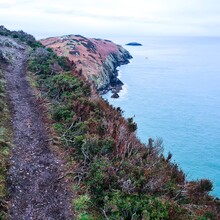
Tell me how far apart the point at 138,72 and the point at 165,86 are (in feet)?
60.3

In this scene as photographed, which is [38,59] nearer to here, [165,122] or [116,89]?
[165,122]

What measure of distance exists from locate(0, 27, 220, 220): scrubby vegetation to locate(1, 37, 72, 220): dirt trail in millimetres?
537

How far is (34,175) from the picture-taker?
10672 millimetres

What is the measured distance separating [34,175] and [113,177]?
110 inches

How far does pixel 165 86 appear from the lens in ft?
237

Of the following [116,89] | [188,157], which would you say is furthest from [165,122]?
[116,89]

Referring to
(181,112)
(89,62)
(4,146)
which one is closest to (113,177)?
(4,146)

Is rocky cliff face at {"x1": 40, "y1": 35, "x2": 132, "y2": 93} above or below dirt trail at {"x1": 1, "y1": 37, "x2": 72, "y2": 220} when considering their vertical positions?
above

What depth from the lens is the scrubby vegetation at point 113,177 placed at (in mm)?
9219

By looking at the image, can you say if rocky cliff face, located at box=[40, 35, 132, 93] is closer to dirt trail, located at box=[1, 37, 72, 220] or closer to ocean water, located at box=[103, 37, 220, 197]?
ocean water, located at box=[103, 37, 220, 197]

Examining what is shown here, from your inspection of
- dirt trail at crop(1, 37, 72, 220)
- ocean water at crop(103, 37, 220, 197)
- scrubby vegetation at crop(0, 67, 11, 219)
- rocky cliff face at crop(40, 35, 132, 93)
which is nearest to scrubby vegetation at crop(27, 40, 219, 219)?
dirt trail at crop(1, 37, 72, 220)

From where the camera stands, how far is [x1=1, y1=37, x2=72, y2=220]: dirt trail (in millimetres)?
9039

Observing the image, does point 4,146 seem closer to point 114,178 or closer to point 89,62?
point 114,178

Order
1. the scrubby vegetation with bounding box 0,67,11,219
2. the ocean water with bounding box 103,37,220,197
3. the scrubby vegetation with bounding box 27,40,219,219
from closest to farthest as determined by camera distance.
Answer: the scrubby vegetation with bounding box 0,67,11,219, the scrubby vegetation with bounding box 27,40,219,219, the ocean water with bounding box 103,37,220,197
